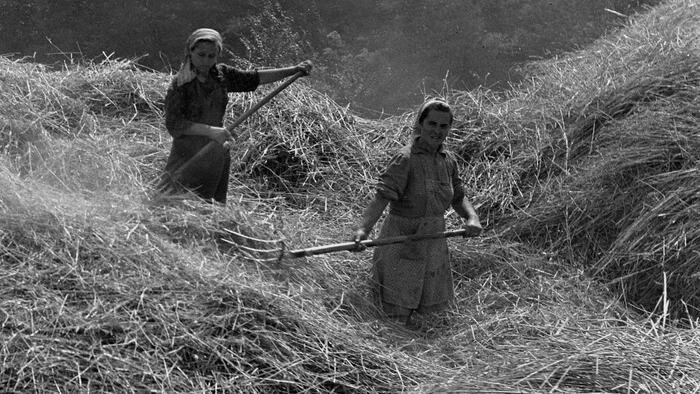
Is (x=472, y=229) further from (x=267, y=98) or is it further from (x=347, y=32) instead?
(x=347, y=32)

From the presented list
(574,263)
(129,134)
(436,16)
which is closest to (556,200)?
(574,263)

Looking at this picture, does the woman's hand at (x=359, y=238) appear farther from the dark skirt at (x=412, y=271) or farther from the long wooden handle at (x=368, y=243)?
the dark skirt at (x=412, y=271)

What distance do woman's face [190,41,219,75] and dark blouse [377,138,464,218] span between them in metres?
0.87

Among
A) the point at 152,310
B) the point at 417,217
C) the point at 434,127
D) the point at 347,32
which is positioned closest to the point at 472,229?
the point at 417,217

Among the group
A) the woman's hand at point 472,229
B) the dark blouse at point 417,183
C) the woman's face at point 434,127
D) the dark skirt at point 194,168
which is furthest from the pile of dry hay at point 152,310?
the woman's face at point 434,127

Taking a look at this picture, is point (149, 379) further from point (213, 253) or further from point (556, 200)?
point (556, 200)

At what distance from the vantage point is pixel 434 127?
455 cm

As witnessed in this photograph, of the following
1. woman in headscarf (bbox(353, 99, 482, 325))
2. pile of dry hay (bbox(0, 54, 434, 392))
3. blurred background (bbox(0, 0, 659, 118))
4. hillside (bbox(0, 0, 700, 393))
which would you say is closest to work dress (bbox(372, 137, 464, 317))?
woman in headscarf (bbox(353, 99, 482, 325))

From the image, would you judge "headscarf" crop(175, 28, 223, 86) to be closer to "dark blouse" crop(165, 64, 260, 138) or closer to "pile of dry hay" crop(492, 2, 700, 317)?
"dark blouse" crop(165, 64, 260, 138)

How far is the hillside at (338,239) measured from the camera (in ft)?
11.5

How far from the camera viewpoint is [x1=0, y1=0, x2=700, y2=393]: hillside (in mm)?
3516

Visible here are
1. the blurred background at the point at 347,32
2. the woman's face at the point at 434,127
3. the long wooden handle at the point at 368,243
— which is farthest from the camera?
the blurred background at the point at 347,32

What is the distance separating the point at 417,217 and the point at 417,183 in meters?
0.15

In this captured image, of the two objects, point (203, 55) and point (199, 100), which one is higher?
point (203, 55)
